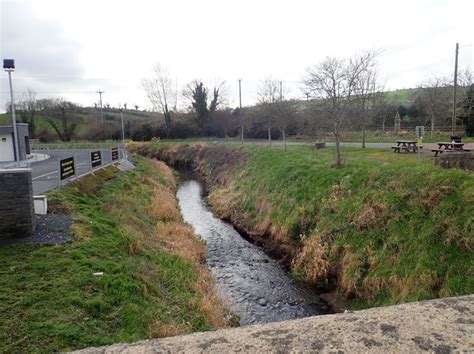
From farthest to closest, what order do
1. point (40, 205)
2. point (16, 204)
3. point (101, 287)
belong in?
1. point (40, 205)
2. point (16, 204)
3. point (101, 287)

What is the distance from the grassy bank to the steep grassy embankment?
4037mm

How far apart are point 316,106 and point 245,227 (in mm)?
7986

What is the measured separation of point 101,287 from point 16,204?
3792 millimetres

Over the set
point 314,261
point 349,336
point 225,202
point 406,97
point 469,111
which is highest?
point 406,97

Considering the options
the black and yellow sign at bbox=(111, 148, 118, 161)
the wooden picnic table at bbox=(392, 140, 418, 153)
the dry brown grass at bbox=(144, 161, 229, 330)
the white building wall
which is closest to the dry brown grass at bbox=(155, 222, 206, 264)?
the dry brown grass at bbox=(144, 161, 229, 330)

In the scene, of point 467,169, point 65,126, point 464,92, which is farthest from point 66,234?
point 65,126

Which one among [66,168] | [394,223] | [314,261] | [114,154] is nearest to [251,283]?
[314,261]

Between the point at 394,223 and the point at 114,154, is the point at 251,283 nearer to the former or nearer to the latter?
the point at 394,223

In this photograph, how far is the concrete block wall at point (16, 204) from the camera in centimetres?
890

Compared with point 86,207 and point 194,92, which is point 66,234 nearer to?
point 86,207

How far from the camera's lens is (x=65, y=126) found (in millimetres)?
64562

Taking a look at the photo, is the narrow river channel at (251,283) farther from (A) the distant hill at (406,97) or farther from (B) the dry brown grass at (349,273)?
(A) the distant hill at (406,97)

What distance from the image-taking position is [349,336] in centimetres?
379

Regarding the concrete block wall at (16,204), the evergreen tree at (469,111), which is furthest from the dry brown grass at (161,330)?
the evergreen tree at (469,111)
